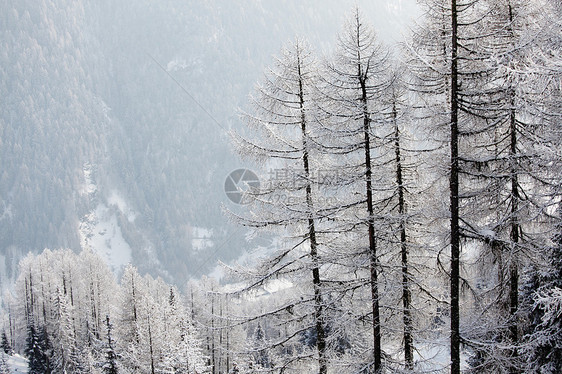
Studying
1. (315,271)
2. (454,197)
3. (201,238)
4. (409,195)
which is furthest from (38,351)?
(201,238)

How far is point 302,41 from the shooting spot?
9344mm

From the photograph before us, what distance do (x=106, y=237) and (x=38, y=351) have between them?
153244mm

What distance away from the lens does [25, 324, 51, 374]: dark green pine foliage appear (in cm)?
3606

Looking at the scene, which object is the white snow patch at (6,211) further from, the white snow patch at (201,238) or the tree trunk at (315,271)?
the tree trunk at (315,271)

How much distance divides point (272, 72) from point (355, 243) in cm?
448

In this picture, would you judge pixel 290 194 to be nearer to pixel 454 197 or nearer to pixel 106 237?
pixel 454 197

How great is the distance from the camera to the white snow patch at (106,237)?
552ft

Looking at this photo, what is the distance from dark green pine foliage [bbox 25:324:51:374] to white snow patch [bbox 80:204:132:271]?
430 feet

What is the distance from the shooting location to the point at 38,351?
1459 inches

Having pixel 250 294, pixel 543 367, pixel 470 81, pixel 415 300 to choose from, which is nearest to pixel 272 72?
pixel 470 81

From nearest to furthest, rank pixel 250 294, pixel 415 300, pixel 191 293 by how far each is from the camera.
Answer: pixel 250 294, pixel 415 300, pixel 191 293

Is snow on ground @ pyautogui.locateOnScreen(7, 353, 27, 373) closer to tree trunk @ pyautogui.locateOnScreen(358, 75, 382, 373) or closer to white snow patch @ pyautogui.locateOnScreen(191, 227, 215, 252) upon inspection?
tree trunk @ pyautogui.locateOnScreen(358, 75, 382, 373)

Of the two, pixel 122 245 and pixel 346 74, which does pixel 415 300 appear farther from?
pixel 122 245

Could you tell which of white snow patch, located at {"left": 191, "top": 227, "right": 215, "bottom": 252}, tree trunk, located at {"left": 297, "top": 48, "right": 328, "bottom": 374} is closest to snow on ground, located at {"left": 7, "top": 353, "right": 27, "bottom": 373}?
tree trunk, located at {"left": 297, "top": 48, "right": 328, "bottom": 374}
